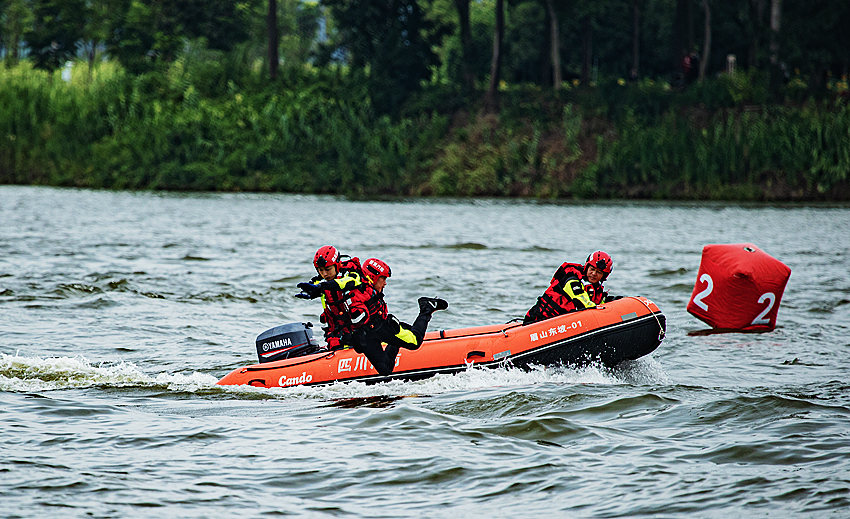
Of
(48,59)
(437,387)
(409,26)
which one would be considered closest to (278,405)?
(437,387)

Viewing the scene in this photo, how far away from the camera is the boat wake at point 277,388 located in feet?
32.3

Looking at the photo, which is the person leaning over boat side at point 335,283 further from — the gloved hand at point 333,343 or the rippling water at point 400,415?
the rippling water at point 400,415

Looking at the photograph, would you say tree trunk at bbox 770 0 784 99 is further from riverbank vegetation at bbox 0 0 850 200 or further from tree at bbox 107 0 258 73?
tree at bbox 107 0 258 73

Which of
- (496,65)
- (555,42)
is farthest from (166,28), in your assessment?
(555,42)

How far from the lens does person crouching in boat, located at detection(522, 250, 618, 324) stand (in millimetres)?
10906

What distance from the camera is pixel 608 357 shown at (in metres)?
10.6

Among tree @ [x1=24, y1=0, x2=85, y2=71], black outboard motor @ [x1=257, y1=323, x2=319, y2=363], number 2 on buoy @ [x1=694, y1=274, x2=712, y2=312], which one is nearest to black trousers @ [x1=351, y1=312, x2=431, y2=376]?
black outboard motor @ [x1=257, y1=323, x2=319, y2=363]

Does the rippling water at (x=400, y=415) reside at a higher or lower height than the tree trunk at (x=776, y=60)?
lower

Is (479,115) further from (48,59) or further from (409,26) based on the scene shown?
(48,59)

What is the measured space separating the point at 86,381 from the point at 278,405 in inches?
81.9

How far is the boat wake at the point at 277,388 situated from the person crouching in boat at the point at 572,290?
0.71 meters

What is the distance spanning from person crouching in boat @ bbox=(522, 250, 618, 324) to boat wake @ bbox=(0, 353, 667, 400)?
2.33 feet

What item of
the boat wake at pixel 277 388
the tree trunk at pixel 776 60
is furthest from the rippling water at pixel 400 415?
the tree trunk at pixel 776 60

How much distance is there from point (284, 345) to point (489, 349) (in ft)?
6.72
